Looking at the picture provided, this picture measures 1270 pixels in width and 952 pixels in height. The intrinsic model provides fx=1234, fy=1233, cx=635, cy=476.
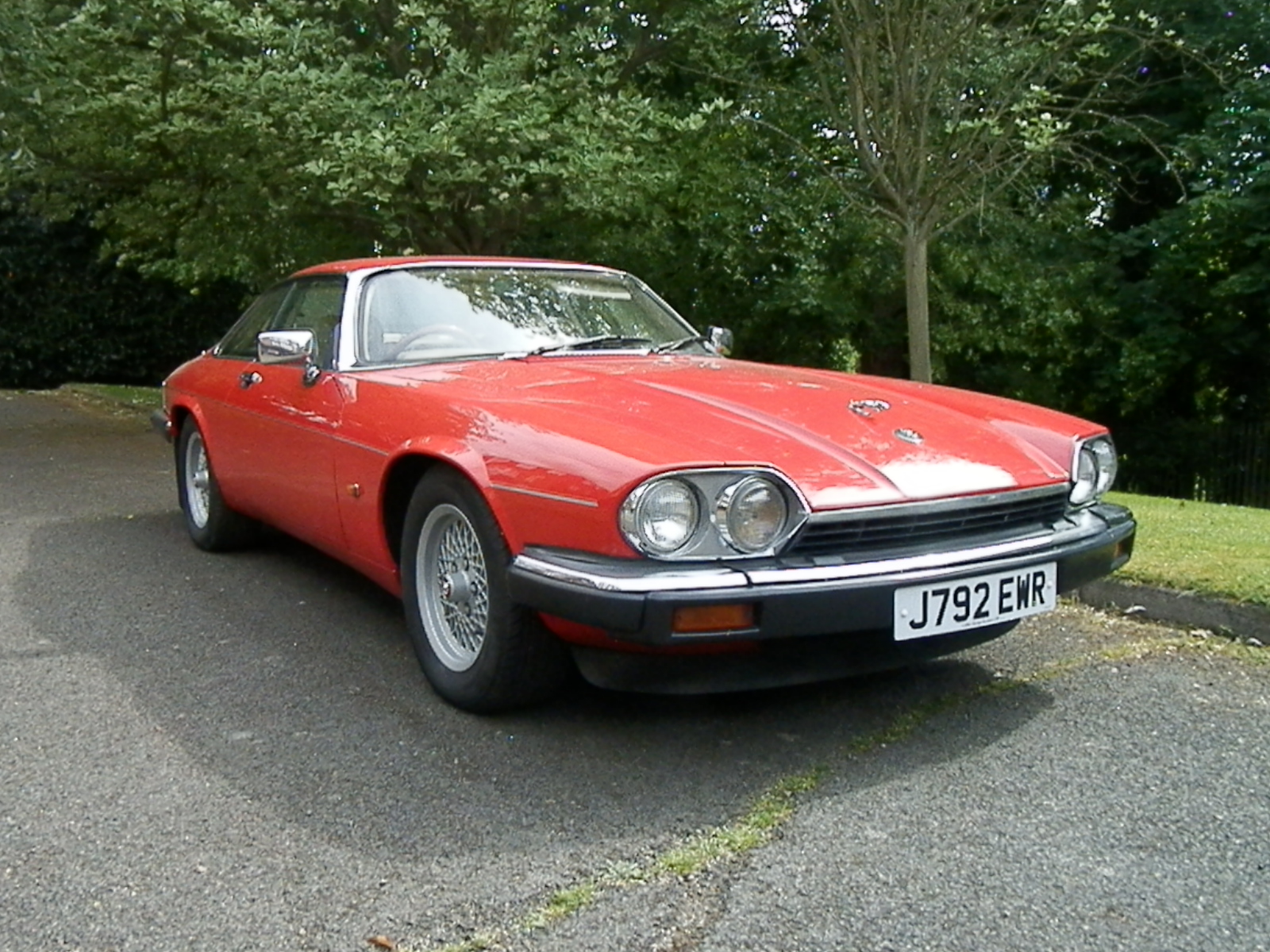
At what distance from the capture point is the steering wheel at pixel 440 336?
446 cm

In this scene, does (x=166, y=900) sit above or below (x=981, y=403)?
below

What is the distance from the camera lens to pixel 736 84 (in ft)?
35.1

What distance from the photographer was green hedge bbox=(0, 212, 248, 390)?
17469 millimetres

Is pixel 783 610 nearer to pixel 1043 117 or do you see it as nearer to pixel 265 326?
pixel 265 326

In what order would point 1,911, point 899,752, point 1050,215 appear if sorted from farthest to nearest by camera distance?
1. point 1050,215
2. point 899,752
3. point 1,911

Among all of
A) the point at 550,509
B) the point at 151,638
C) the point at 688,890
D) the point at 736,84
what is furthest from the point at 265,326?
the point at 736,84

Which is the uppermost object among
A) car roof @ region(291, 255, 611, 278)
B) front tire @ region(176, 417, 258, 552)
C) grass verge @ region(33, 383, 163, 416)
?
car roof @ region(291, 255, 611, 278)

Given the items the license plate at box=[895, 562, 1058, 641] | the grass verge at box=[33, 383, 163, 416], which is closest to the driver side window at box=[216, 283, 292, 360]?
the license plate at box=[895, 562, 1058, 641]

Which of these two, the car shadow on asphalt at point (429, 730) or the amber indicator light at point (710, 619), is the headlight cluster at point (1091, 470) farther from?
the amber indicator light at point (710, 619)

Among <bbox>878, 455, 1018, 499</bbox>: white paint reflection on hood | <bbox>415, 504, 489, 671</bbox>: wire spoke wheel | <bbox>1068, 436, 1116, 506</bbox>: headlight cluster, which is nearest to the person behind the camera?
<bbox>878, 455, 1018, 499</bbox>: white paint reflection on hood

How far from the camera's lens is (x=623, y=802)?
9.87ft

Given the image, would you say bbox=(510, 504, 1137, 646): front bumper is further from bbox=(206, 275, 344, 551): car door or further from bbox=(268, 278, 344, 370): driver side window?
bbox=(268, 278, 344, 370): driver side window

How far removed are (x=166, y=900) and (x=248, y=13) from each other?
7.58 meters

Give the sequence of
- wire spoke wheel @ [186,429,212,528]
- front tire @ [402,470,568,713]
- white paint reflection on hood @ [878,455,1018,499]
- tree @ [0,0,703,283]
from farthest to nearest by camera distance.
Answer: tree @ [0,0,703,283] → wire spoke wheel @ [186,429,212,528] → front tire @ [402,470,568,713] → white paint reflection on hood @ [878,455,1018,499]
